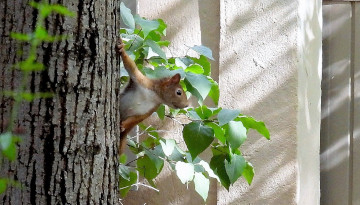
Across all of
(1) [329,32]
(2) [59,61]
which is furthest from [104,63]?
(1) [329,32]

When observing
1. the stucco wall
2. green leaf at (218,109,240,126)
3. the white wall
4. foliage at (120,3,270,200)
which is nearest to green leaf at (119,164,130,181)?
foliage at (120,3,270,200)

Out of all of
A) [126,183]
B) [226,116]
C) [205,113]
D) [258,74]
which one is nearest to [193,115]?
[205,113]

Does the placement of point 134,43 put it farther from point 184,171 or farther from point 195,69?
point 184,171

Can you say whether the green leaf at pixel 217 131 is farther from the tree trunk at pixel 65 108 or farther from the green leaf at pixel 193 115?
the tree trunk at pixel 65 108

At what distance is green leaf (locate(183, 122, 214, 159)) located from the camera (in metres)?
2.41

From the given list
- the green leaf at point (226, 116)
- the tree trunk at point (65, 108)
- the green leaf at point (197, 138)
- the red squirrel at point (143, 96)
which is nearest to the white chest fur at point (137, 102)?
the red squirrel at point (143, 96)

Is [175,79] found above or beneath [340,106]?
above

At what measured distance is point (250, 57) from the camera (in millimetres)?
3441

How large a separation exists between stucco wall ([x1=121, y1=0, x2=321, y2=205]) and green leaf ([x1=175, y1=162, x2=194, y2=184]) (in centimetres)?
79

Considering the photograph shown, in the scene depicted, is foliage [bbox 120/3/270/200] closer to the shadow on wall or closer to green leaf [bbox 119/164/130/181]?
green leaf [bbox 119/164/130/181]

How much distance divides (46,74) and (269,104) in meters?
1.96

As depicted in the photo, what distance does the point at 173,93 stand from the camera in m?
2.80

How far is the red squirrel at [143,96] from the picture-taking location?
2.58m

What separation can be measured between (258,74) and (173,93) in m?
0.76
